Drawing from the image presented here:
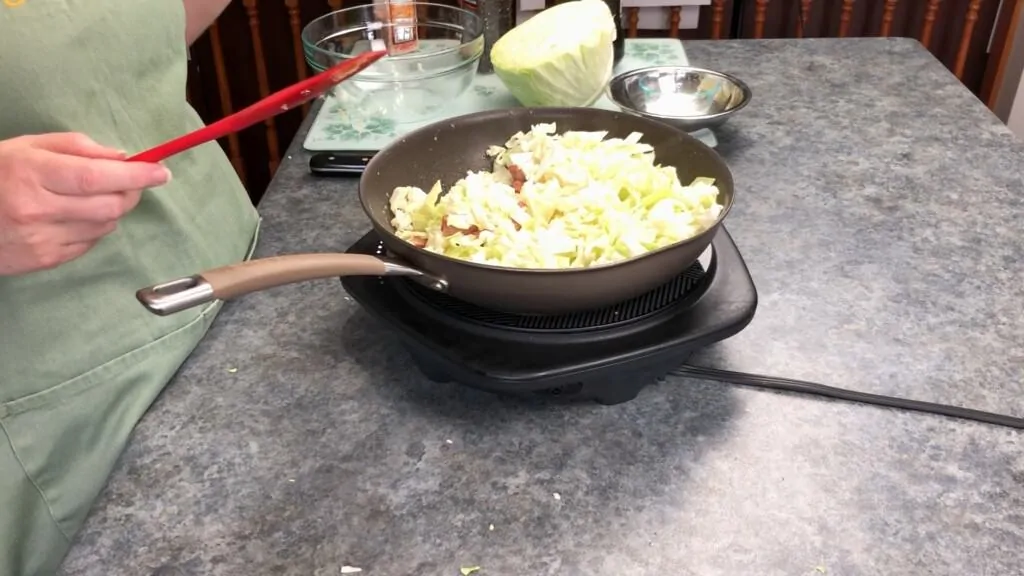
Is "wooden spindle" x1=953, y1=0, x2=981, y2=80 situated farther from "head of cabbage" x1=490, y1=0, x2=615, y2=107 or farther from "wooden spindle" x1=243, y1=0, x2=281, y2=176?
"wooden spindle" x1=243, y1=0, x2=281, y2=176

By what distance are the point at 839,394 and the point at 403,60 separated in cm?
81

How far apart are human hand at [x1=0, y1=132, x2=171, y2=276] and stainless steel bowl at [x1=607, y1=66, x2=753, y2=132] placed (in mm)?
785

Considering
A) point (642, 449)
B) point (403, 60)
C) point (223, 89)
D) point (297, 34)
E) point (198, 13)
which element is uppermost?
point (198, 13)

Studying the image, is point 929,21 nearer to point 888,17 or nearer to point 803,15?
point 888,17

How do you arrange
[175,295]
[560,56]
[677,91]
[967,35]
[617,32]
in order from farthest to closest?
[967,35], [617,32], [677,91], [560,56], [175,295]

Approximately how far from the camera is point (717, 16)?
2141 millimetres

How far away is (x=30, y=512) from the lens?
0.73m

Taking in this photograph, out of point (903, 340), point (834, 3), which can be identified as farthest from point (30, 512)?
point (834, 3)

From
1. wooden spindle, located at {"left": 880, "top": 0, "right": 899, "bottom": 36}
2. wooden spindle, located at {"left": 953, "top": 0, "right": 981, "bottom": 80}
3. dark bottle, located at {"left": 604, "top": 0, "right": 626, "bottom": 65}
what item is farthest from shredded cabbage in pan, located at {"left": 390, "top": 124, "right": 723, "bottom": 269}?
wooden spindle, located at {"left": 953, "top": 0, "right": 981, "bottom": 80}

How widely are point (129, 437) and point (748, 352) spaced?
580 millimetres

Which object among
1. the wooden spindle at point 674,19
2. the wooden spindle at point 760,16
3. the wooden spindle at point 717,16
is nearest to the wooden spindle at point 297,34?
the wooden spindle at point 674,19

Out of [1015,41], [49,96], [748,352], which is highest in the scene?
[49,96]

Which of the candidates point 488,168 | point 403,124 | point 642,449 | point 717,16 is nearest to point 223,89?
point 403,124

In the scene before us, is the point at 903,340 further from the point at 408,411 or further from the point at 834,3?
the point at 834,3
